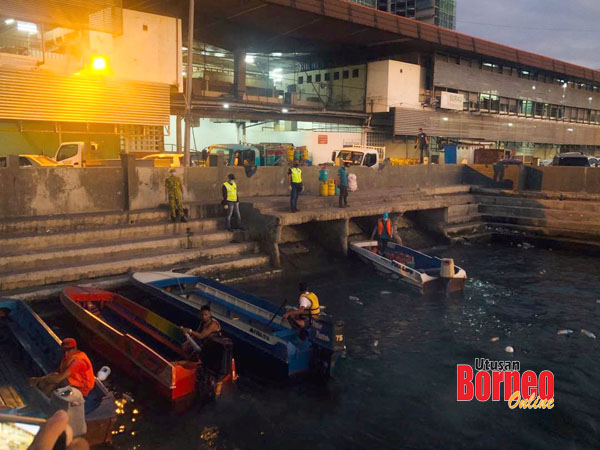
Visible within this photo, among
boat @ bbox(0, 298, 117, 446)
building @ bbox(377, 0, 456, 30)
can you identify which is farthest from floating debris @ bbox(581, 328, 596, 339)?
building @ bbox(377, 0, 456, 30)

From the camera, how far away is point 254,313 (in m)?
10.6

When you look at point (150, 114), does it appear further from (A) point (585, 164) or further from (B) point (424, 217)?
(A) point (585, 164)

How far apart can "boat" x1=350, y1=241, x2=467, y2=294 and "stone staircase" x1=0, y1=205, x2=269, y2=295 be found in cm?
349

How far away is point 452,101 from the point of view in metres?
37.2

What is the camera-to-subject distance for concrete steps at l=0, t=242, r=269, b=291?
11836mm

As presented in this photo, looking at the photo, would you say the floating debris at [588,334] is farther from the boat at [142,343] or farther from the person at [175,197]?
the person at [175,197]

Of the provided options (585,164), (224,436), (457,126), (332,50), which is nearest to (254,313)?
(224,436)

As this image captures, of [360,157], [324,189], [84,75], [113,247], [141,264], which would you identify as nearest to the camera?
[141,264]

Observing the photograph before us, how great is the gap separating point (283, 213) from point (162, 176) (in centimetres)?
419

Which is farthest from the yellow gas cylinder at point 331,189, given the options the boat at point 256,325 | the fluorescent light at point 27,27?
the fluorescent light at point 27,27

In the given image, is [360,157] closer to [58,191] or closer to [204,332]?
[58,191]

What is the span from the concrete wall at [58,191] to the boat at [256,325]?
3.94m

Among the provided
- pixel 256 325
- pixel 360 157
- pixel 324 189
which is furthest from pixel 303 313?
pixel 360 157

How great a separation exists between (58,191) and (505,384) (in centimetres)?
1259
